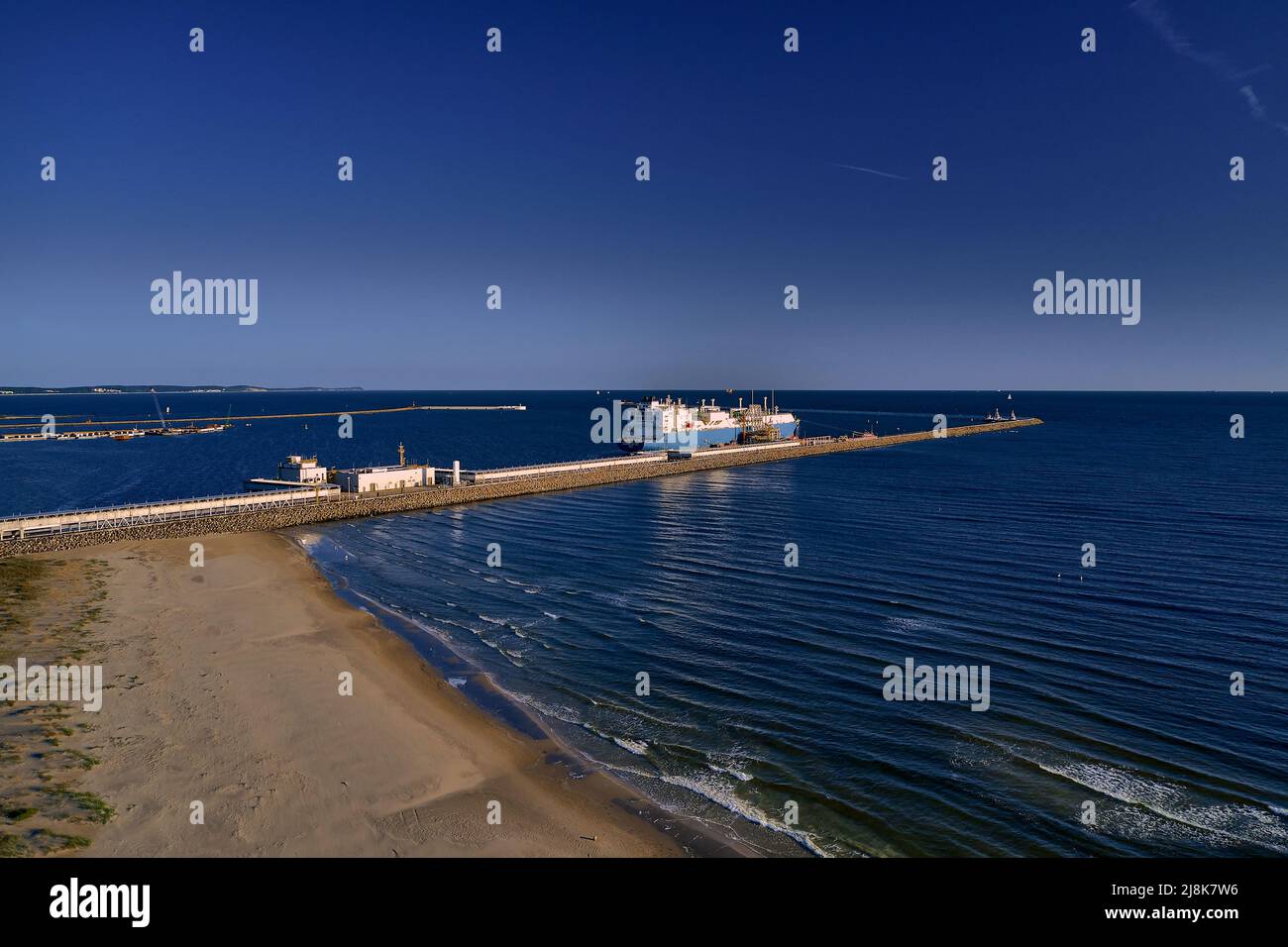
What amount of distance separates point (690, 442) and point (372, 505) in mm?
61545

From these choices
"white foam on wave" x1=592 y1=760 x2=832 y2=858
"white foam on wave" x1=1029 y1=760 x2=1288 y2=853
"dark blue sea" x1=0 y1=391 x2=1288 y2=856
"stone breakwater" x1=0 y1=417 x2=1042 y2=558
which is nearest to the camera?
"white foam on wave" x1=1029 y1=760 x2=1288 y2=853

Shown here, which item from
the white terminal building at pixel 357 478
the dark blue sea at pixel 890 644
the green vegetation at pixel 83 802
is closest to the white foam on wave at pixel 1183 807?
the dark blue sea at pixel 890 644

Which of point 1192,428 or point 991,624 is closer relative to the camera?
point 991,624

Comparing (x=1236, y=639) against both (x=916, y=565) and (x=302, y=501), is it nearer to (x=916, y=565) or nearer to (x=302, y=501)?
(x=916, y=565)

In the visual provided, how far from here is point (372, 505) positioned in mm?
61531

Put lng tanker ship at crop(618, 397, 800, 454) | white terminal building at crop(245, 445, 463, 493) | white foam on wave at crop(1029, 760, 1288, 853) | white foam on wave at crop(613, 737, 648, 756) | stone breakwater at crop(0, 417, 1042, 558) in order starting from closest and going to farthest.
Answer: white foam on wave at crop(1029, 760, 1288, 853) → white foam on wave at crop(613, 737, 648, 756) → stone breakwater at crop(0, 417, 1042, 558) → white terminal building at crop(245, 445, 463, 493) → lng tanker ship at crop(618, 397, 800, 454)

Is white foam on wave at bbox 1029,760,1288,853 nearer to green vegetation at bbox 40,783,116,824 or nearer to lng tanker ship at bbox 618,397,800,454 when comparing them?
green vegetation at bbox 40,783,116,824

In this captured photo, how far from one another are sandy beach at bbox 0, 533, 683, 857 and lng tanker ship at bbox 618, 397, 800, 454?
274 feet

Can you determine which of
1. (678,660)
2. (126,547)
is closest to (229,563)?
(126,547)

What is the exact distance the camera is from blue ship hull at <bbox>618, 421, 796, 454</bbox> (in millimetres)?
112125

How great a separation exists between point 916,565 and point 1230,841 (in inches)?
1004

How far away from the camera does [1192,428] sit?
155 metres

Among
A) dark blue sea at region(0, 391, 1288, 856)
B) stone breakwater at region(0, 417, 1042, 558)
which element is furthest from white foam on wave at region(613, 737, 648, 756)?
stone breakwater at region(0, 417, 1042, 558)

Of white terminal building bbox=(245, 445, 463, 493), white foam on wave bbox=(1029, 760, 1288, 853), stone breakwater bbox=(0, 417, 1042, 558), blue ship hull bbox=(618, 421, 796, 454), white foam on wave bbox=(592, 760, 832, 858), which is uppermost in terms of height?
blue ship hull bbox=(618, 421, 796, 454)
